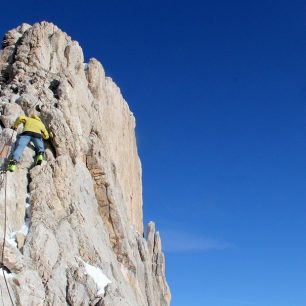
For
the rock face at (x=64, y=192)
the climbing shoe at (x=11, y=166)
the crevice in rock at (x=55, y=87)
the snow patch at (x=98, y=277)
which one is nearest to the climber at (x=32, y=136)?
the climbing shoe at (x=11, y=166)

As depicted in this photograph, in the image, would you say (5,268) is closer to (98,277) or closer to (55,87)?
(98,277)

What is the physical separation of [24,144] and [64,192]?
2.67 meters

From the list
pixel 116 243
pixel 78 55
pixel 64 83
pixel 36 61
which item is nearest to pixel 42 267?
pixel 116 243

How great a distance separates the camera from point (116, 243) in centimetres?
2684

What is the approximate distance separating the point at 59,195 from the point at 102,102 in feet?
54.2

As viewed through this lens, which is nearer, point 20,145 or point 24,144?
point 20,145

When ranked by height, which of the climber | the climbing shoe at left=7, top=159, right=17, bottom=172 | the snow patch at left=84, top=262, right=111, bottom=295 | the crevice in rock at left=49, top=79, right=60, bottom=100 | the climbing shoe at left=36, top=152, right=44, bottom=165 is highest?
the crevice in rock at left=49, top=79, right=60, bottom=100

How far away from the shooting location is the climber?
70.0 feet

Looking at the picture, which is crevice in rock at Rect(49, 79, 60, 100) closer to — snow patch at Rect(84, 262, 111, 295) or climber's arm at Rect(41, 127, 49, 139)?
climber's arm at Rect(41, 127, 49, 139)

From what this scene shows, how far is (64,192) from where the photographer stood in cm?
2230

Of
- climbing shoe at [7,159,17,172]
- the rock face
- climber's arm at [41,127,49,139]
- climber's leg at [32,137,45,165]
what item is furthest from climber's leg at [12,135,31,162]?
climber's arm at [41,127,49,139]

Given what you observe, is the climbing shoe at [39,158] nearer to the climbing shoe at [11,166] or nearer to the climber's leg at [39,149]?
the climber's leg at [39,149]

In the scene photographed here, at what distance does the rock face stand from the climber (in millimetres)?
483

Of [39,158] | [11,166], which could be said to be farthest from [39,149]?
[11,166]
